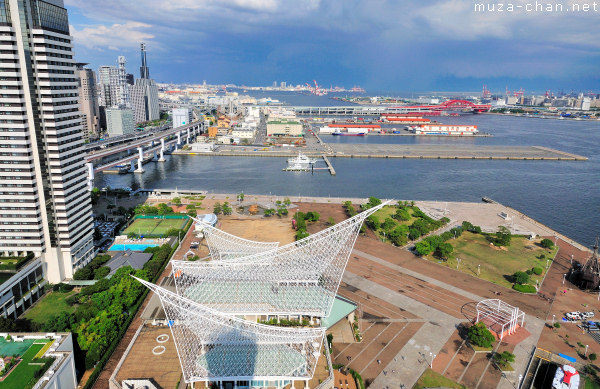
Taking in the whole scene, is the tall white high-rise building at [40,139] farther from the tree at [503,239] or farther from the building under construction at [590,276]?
the building under construction at [590,276]

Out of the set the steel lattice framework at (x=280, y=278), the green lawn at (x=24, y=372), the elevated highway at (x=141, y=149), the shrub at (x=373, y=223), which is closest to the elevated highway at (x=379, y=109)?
the elevated highway at (x=141, y=149)

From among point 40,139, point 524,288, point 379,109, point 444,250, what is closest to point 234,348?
point 40,139

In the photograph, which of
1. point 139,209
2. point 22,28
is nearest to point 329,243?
point 22,28

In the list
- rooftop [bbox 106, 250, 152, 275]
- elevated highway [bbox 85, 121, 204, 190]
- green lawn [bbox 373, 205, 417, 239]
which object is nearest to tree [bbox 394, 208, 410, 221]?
green lawn [bbox 373, 205, 417, 239]

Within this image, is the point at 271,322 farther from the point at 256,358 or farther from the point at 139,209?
the point at 139,209

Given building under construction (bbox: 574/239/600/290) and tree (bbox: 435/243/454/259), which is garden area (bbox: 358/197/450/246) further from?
building under construction (bbox: 574/239/600/290)
